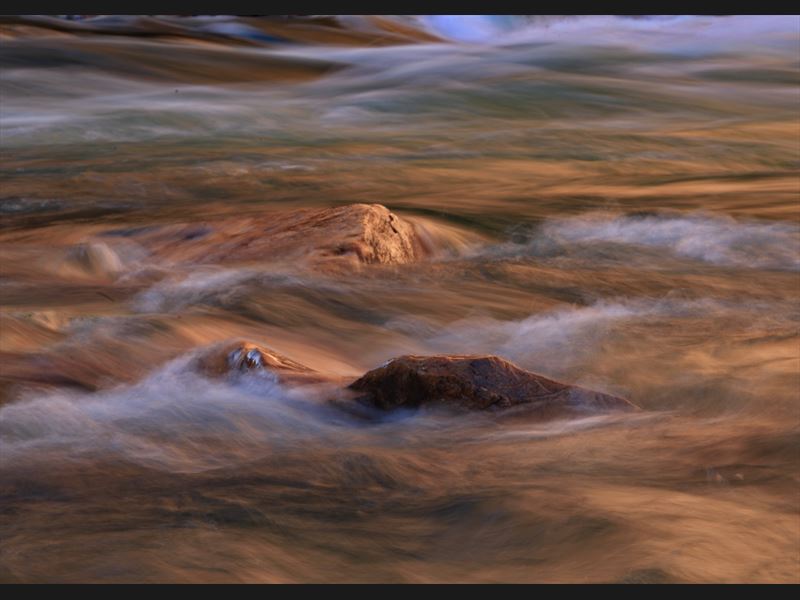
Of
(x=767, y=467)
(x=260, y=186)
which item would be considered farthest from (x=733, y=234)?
(x=767, y=467)

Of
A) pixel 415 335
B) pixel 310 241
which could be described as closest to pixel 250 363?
pixel 415 335

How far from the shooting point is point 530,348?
13.9ft

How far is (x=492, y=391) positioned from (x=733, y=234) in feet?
10.1

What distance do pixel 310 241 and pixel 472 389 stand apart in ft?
6.93

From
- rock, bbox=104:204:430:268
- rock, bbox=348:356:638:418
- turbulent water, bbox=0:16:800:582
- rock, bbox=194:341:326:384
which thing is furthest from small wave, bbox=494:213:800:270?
rock, bbox=348:356:638:418

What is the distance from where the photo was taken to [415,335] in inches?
177

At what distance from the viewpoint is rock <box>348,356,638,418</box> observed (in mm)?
3340

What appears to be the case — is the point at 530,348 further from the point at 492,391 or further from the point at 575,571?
the point at 575,571

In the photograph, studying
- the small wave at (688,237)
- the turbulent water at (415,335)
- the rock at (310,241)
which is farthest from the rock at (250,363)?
the small wave at (688,237)

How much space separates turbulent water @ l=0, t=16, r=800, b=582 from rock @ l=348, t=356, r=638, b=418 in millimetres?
77

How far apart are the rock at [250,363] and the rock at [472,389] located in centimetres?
28

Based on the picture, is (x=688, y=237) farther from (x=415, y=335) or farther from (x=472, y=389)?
(x=472, y=389)

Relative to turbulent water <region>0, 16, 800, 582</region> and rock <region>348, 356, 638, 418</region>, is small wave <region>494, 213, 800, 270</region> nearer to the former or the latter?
turbulent water <region>0, 16, 800, 582</region>

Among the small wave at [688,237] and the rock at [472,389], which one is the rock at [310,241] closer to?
the small wave at [688,237]
